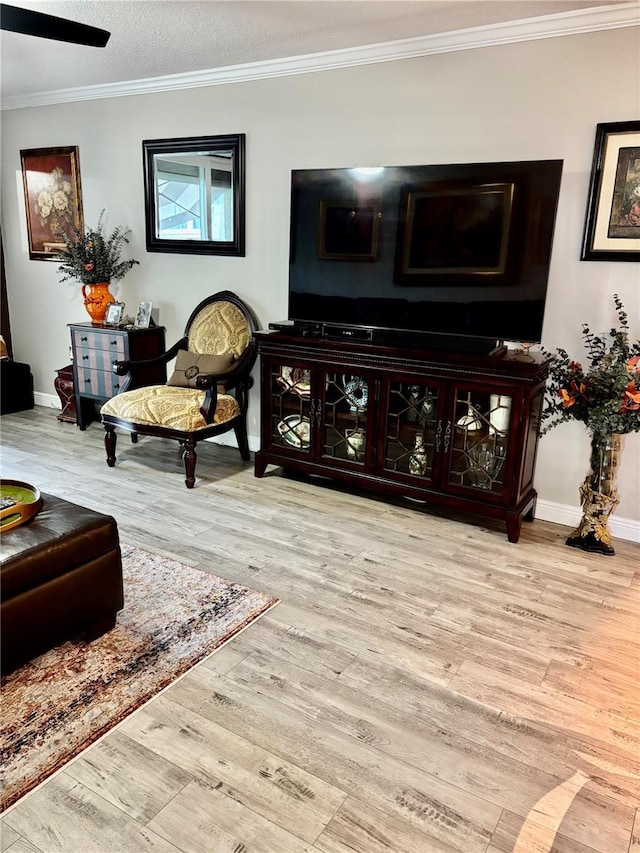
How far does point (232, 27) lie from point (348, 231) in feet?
3.92

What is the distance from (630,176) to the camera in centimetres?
290

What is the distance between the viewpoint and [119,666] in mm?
2123

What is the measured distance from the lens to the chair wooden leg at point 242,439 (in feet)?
14.0

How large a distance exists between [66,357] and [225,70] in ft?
9.31

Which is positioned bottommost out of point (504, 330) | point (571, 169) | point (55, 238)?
point (504, 330)

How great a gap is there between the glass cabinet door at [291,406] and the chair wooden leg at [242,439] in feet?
1.58

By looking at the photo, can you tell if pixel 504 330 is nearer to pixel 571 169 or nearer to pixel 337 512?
pixel 571 169

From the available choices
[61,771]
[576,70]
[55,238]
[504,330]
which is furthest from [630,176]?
[55,238]

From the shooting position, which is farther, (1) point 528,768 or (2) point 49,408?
(2) point 49,408

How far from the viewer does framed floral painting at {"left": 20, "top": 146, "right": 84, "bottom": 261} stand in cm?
499

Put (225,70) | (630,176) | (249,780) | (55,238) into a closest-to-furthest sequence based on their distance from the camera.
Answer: (249,780) < (630,176) < (225,70) < (55,238)

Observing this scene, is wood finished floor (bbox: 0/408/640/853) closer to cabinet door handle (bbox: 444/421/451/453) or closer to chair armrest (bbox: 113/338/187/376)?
cabinet door handle (bbox: 444/421/451/453)

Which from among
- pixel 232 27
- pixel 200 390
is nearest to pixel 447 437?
pixel 200 390

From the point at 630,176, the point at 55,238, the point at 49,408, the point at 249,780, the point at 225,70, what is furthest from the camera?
the point at 49,408
